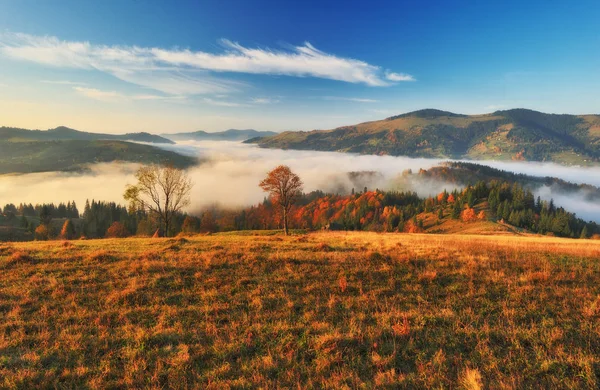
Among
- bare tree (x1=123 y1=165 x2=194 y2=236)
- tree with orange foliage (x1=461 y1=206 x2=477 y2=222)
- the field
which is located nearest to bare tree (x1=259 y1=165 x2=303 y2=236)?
bare tree (x1=123 y1=165 x2=194 y2=236)

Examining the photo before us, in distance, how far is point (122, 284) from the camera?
1312cm

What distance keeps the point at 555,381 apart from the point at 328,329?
581cm

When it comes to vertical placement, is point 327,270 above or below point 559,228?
above

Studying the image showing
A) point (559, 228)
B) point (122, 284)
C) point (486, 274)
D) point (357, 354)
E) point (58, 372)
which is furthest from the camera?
point (559, 228)

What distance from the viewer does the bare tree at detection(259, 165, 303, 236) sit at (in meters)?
55.2

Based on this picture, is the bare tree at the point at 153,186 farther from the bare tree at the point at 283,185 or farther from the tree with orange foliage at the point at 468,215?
the tree with orange foliage at the point at 468,215

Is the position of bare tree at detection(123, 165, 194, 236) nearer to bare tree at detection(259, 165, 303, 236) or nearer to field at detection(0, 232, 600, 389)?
bare tree at detection(259, 165, 303, 236)

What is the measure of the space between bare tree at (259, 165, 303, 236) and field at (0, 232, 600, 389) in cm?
3924

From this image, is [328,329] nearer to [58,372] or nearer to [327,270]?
[327,270]

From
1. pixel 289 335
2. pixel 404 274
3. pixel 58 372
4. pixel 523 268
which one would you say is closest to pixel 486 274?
pixel 523 268

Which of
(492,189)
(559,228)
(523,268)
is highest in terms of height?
(523,268)

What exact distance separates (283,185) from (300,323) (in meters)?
47.4

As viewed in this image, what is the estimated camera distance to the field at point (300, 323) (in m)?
7.15

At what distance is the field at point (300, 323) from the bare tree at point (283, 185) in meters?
39.2
